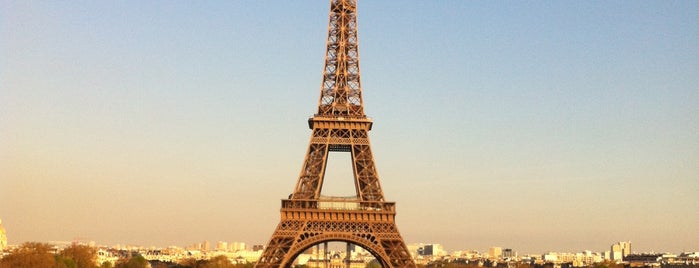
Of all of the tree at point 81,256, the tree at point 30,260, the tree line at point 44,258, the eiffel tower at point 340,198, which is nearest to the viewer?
the eiffel tower at point 340,198

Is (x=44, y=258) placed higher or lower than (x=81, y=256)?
higher

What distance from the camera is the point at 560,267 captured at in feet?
577

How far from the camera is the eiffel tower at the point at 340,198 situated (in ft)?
211

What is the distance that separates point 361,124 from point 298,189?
6400mm

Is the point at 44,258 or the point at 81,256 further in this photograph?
the point at 81,256

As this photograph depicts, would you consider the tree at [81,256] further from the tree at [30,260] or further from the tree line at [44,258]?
the tree at [30,260]

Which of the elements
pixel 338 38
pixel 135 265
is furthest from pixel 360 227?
pixel 135 265

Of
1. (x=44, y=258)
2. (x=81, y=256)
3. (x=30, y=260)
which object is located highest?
(x=44, y=258)

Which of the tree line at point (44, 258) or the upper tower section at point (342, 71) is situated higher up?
the upper tower section at point (342, 71)

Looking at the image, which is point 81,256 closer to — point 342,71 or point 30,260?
point 30,260

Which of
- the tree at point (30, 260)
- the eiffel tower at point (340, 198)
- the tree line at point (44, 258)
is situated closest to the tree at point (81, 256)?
the tree line at point (44, 258)

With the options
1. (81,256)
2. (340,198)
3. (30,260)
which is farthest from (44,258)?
(340,198)

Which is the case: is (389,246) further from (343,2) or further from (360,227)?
(343,2)

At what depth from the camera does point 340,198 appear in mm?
65500
